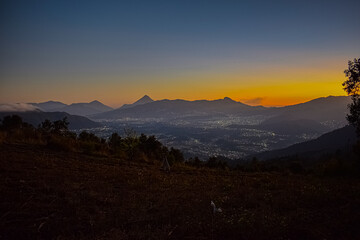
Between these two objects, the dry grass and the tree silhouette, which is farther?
the tree silhouette

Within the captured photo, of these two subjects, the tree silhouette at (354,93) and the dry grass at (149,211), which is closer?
the dry grass at (149,211)

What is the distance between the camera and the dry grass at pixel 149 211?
5246 millimetres

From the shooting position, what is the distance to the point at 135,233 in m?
5.18

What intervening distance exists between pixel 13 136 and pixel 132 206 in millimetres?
17674

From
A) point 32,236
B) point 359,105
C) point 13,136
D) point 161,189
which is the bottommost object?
point 161,189

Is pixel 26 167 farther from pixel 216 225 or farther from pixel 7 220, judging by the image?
pixel 216 225

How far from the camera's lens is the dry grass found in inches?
207

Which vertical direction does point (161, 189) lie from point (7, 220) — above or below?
below

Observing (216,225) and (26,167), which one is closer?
(216,225)

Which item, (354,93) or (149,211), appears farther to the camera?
(354,93)

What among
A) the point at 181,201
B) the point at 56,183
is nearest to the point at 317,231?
the point at 181,201

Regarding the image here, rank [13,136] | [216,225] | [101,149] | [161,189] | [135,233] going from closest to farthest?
[135,233], [216,225], [161,189], [13,136], [101,149]

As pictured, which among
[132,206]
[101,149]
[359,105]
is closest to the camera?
[132,206]

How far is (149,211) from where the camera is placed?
274 inches
